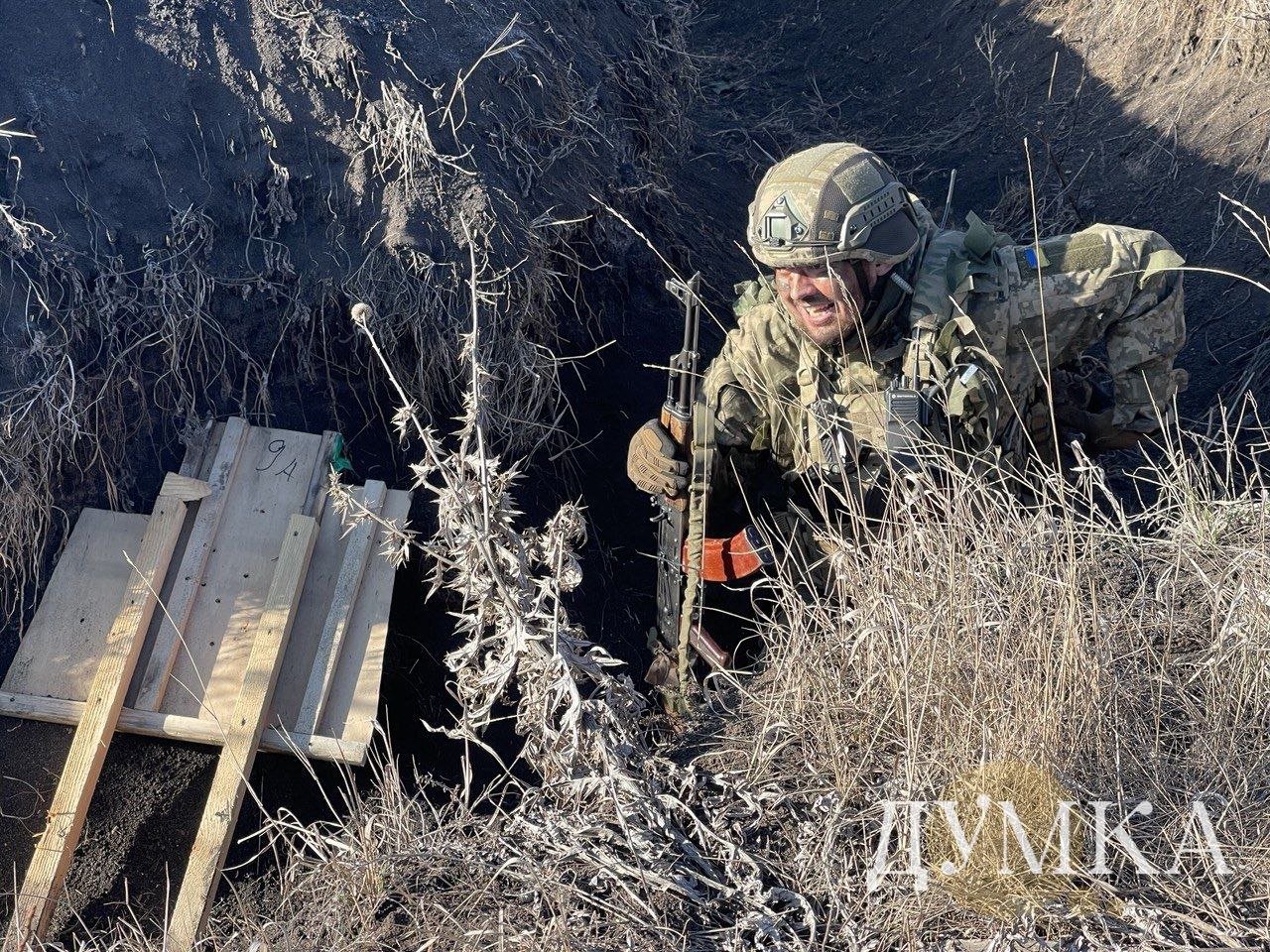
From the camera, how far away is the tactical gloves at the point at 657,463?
3.69 m

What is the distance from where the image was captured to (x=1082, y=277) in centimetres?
375

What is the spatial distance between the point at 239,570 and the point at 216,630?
0.21m

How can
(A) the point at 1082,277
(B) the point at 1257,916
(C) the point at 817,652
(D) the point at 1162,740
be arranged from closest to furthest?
(B) the point at 1257,916, (D) the point at 1162,740, (C) the point at 817,652, (A) the point at 1082,277

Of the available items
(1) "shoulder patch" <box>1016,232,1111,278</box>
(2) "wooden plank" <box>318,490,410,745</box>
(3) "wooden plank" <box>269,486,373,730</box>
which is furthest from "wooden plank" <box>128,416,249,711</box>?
(1) "shoulder patch" <box>1016,232,1111,278</box>

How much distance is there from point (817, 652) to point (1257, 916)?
1090 mm

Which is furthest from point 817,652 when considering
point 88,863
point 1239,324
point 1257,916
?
point 1239,324

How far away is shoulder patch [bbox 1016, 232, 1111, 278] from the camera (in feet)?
12.3

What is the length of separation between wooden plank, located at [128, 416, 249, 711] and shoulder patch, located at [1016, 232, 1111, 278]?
2.83 meters

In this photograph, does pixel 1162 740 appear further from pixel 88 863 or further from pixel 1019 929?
pixel 88 863

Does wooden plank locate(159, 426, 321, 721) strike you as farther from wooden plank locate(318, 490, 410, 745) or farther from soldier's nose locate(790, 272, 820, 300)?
soldier's nose locate(790, 272, 820, 300)

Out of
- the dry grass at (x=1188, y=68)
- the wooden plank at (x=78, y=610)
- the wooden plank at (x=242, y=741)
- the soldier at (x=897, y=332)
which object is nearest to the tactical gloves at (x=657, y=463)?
the soldier at (x=897, y=332)

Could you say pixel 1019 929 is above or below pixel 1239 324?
below

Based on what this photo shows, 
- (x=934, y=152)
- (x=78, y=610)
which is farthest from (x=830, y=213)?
(x=934, y=152)

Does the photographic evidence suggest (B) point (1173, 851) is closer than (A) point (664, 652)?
Yes
